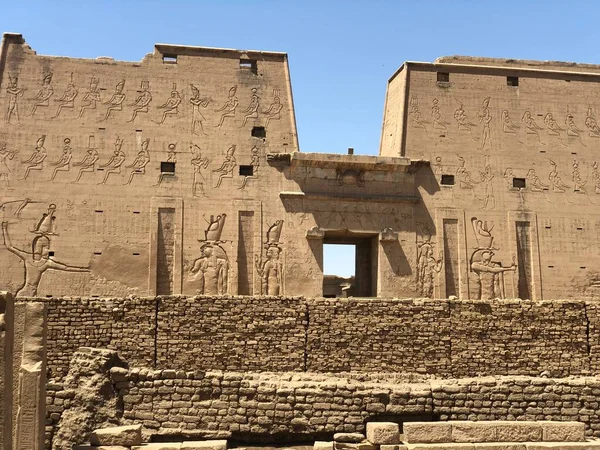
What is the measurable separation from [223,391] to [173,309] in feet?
9.97

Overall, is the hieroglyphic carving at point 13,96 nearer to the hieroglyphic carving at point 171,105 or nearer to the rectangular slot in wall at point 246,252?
the hieroglyphic carving at point 171,105

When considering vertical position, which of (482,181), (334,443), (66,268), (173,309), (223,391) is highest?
(482,181)

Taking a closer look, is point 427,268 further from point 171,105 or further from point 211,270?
point 171,105

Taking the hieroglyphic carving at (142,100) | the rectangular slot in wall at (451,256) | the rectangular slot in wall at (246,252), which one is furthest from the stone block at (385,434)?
the hieroglyphic carving at (142,100)

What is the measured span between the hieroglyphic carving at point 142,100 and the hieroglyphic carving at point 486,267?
838 centimetres

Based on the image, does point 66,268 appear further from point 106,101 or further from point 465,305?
point 465,305

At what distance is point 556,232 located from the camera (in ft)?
59.2

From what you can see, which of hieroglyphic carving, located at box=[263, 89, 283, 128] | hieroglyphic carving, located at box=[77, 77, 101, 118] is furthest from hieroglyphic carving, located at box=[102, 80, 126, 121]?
hieroglyphic carving, located at box=[263, 89, 283, 128]

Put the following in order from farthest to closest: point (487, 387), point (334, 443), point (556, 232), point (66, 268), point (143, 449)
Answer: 1. point (556, 232)
2. point (66, 268)
3. point (487, 387)
4. point (334, 443)
5. point (143, 449)

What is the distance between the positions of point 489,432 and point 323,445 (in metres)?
2.17

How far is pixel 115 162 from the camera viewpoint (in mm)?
16656

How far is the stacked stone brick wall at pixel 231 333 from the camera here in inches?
501

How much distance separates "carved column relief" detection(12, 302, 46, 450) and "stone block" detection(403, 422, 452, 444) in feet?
14.9

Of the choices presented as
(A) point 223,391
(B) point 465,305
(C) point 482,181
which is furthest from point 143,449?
(C) point 482,181
